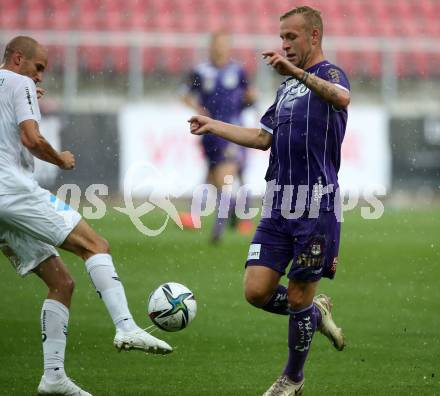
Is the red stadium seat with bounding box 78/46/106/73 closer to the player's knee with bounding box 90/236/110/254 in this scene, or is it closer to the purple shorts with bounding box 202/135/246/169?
the purple shorts with bounding box 202/135/246/169

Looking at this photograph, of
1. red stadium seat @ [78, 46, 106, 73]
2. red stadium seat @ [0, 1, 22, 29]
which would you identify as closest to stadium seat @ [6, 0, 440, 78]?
red stadium seat @ [0, 1, 22, 29]

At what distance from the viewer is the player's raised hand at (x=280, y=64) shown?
16.3 feet

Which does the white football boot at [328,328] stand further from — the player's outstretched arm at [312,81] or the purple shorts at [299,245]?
the player's outstretched arm at [312,81]

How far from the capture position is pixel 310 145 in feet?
17.5

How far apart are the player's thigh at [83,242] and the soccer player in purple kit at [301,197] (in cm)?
81

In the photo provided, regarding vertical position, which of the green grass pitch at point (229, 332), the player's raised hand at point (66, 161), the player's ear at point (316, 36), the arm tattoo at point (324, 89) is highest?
the player's ear at point (316, 36)

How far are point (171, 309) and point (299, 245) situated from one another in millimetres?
776

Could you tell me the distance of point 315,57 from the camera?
5414mm

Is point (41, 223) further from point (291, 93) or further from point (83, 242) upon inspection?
point (291, 93)

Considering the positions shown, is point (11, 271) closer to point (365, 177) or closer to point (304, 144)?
point (304, 144)

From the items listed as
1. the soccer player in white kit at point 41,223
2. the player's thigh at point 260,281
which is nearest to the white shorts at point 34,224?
the soccer player in white kit at point 41,223

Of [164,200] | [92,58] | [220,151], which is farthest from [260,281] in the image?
[92,58]

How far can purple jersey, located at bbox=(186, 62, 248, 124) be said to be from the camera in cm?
1327

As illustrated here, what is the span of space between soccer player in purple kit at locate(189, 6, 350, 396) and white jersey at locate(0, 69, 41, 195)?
127 cm
